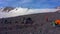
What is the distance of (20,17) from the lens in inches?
67.0

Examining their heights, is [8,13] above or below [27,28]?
above

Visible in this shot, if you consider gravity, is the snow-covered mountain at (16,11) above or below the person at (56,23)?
above

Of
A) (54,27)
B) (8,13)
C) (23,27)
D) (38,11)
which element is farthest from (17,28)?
(54,27)

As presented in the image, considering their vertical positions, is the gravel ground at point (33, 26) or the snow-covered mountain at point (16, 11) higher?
the snow-covered mountain at point (16, 11)

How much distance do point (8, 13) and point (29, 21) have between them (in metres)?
0.25

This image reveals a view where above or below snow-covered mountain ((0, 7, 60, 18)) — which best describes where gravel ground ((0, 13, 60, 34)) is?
below

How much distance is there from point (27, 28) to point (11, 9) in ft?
0.91

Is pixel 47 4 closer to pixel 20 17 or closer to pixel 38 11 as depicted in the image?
pixel 38 11

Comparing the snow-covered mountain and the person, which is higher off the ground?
the snow-covered mountain

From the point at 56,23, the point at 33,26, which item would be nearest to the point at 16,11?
the point at 33,26

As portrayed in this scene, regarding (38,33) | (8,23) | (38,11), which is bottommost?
(38,33)

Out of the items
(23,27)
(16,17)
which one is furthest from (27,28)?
(16,17)

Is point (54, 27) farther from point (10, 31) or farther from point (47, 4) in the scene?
point (10, 31)

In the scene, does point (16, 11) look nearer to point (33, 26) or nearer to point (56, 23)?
point (33, 26)
